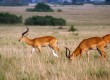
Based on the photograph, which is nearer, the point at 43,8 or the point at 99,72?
the point at 99,72

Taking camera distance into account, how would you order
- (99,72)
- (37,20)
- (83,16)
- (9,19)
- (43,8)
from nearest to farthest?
(99,72), (37,20), (9,19), (83,16), (43,8)

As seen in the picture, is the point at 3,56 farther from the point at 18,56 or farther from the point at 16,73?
the point at 16,73

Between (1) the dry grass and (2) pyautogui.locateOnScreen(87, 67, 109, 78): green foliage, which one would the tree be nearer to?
(1) the dry grass

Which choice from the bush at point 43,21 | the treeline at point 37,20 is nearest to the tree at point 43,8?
the treeline at point 37,20

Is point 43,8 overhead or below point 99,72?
below

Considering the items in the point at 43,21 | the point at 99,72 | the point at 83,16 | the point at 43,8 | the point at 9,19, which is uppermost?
the point at 99,72

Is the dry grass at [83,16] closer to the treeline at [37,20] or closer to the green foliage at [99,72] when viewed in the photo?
the treeline at [37,20]

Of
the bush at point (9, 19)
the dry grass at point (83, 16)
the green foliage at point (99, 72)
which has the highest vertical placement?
the green foliage at point (99, 72)

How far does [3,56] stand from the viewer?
13.9 m

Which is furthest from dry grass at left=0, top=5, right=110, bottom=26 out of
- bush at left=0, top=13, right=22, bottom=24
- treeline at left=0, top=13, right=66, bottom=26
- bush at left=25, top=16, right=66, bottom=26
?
bush at left=0, top=13, right=22, bottom=24

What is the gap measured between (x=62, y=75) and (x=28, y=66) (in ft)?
6.45

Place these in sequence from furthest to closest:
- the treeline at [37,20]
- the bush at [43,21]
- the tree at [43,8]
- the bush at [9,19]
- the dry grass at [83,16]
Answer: the tree at [43,8] → the dry grass at [83,16] → the bush at [9,19] → the bush at [43,21] → the treeline at [37,20]

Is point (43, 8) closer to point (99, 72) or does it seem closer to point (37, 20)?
point (37, 20)

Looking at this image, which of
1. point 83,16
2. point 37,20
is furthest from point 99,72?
point 83,16
